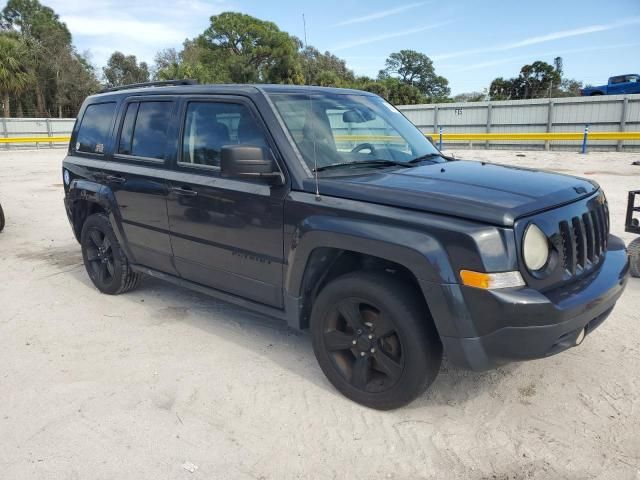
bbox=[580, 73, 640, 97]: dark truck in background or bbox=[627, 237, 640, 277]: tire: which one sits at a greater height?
bbox=[580, 73, 640, 97]: dark truck in background

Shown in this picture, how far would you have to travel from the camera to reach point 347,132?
364 centimetres

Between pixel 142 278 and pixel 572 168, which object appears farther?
pixel 572 168

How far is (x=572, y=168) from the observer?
15.2m

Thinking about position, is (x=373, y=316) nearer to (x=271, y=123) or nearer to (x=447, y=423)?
(x=447, y=423)

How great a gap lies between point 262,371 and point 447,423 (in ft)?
4.28

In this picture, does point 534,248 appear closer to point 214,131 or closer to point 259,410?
point 259,410

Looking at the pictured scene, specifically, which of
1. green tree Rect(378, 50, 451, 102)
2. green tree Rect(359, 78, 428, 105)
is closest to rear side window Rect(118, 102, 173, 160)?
green tree Rect(359, 78, 428, 105)

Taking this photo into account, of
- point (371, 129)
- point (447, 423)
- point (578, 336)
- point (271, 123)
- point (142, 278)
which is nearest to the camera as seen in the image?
point (578, 336)

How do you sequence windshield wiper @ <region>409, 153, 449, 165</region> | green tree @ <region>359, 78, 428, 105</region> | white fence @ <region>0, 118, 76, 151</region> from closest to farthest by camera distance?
windshield wiper @ <region>409, 153, 449, 165</region> → white fence @ <region>0, 118, 76, 151</region> → green tree @ <region>359, 78, 428, 105</region>

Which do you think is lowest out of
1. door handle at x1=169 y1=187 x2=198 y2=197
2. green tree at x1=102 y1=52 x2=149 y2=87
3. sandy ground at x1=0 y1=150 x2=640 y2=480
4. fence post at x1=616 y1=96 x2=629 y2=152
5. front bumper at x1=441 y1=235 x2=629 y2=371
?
sandy ground at x1=0 y1=150 x2=640 y2=480

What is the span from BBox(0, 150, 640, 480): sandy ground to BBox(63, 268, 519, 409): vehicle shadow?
0.02 meters

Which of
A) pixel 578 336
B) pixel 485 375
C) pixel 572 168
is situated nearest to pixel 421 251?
pixel 578 336

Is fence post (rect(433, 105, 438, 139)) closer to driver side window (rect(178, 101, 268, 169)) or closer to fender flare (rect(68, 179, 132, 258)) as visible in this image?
fender flare (rect(68, 179, 132, 258))

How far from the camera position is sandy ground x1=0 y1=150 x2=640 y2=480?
2596 millimetres
